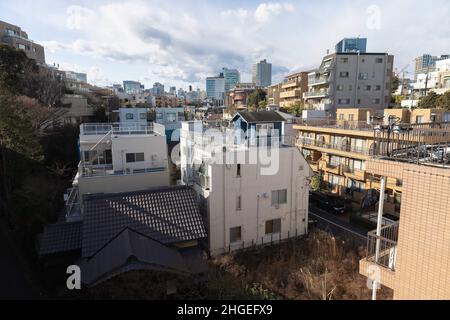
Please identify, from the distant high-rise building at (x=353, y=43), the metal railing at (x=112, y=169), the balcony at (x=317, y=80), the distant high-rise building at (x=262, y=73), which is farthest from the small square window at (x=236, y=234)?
the distant high-rise building at (x=262, y=73)

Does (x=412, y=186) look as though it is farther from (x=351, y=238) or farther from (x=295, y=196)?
(x=351, y=238)

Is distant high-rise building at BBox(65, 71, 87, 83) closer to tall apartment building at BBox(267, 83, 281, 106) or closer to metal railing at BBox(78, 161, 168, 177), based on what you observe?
tall apartment building at BBox(267, 83, 281, 106)

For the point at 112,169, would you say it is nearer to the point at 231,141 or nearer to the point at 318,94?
the point at 231,141

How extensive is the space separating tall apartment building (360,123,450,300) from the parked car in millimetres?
15497

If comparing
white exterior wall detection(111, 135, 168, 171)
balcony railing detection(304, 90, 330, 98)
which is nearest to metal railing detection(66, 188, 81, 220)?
white exterior wall detection(111, 135, 168, 171)

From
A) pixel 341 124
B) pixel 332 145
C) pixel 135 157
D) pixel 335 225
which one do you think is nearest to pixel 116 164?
pixel 135 157

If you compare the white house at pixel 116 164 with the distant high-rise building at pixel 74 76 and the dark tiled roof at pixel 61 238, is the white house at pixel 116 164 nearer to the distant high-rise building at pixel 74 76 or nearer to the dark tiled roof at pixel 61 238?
the dark tiled roof at pixel 61 238

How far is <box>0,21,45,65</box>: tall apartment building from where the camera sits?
3634 cm

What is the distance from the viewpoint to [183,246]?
11.8 m

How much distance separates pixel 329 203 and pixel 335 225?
2.81m

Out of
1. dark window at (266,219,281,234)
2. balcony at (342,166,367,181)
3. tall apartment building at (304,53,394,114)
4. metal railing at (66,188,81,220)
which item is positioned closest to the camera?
metal railing at (66,188,81,220)

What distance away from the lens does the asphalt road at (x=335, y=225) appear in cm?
1695

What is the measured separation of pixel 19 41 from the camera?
123 ft
